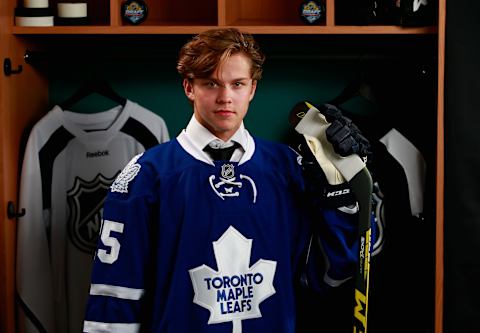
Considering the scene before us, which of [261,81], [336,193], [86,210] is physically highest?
[261,81]

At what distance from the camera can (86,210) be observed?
240 centimetres

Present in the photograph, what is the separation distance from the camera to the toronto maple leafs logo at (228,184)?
173cm

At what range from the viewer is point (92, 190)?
2410 millimetres

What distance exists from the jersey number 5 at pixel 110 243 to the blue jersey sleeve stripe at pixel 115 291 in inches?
2.1

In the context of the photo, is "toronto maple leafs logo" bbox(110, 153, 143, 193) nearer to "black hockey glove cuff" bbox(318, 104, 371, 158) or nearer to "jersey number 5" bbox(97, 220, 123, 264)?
"jersey number 5" bbox(97, 220, 123, 264)

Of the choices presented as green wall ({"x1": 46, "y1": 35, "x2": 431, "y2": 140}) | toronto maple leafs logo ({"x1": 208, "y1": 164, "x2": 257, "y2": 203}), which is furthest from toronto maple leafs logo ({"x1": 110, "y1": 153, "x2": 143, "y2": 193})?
green wall ({"x1": 46, "y1": 35, "x2": 431, "y2": 140})

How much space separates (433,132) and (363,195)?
1.84ft

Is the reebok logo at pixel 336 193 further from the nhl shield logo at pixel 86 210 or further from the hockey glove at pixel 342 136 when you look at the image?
the nhl shield logo at pixel 86 210

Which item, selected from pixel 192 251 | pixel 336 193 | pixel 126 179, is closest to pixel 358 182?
pixel 336 193

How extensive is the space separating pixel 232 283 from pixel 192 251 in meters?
0.11

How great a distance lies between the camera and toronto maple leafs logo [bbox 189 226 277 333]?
1701 mm

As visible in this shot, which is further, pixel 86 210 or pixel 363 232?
pixel 86 210

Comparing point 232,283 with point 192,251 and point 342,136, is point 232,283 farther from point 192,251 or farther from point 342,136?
point 342,136

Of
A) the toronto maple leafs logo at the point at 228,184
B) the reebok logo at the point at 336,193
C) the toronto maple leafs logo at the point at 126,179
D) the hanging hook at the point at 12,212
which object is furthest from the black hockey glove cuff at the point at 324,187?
the hanging hook at the point at 12,212
